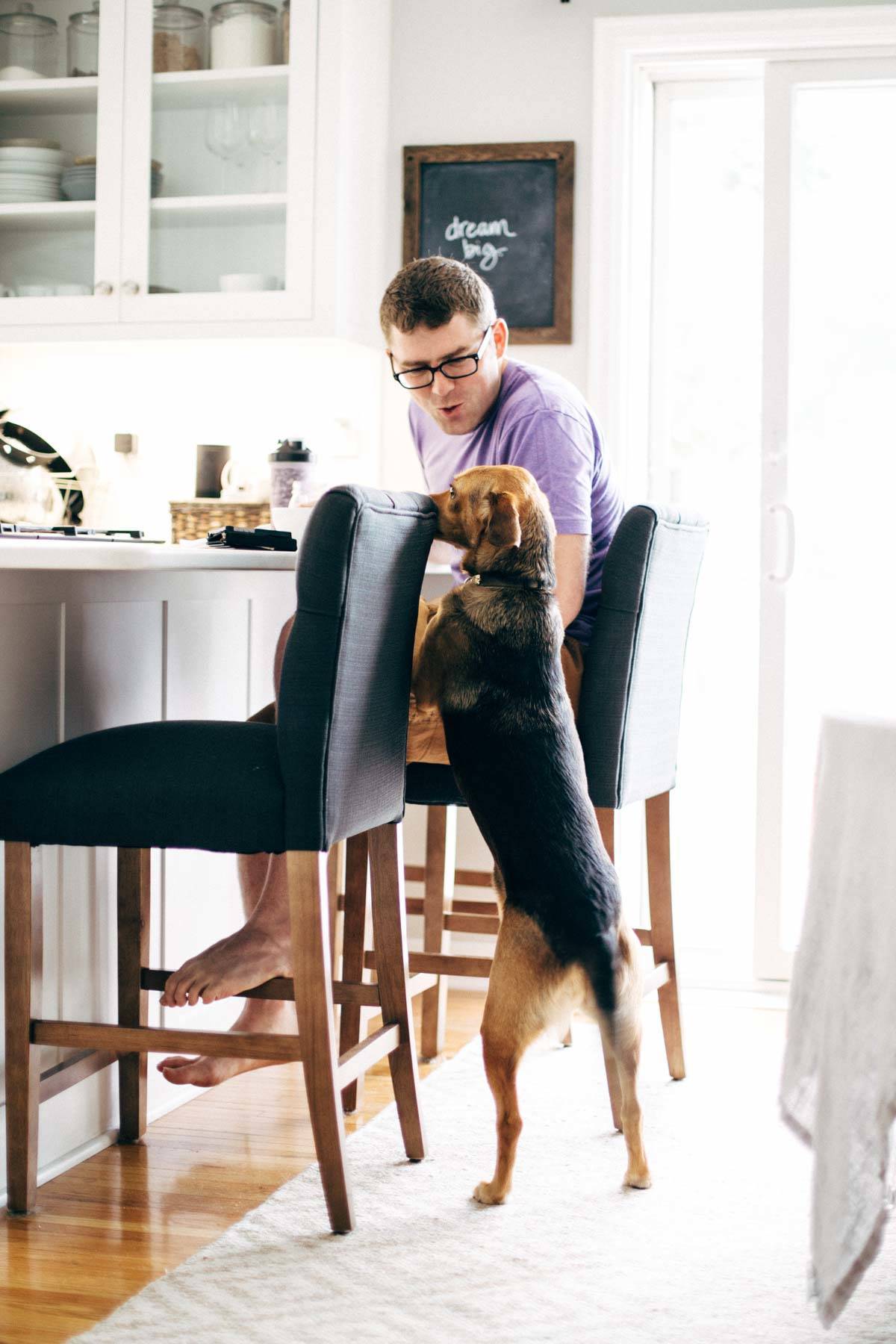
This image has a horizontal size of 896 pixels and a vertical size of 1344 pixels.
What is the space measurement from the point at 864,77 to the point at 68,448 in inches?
85.3

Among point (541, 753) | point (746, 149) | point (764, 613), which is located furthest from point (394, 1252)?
point (746, 149)

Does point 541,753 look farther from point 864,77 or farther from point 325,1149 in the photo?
point 864,77

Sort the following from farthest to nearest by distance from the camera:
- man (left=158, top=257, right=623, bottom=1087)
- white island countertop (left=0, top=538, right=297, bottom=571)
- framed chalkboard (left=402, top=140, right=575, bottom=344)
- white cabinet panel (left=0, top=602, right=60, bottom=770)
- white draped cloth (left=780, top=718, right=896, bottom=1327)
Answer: framed chalkboard (left=402, top=140, right=575, bottom=344)
man (left=158, top=257, right=623, bottom=1087)
white cabinet panel (left=0, top=602, right=60, bottom=770)
white island countertop (left=0, top=538, right=297, bottom=571)
white draped cloth (left=780, top=718, right=896, bottom=1327)

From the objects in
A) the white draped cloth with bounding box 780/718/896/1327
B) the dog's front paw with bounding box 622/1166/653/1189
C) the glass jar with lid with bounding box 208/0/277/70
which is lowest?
the dog's front paw with bounding box 622/1166/653/1189

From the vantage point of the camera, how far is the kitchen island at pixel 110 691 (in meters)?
1.99

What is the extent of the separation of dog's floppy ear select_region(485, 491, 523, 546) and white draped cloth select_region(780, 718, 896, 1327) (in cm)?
71

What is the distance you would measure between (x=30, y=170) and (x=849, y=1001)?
3.08 metres

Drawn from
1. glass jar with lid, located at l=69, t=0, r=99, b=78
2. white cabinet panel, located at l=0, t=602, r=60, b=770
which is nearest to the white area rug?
white cabinet panel, located at l=0, t=602, r=60, b=770

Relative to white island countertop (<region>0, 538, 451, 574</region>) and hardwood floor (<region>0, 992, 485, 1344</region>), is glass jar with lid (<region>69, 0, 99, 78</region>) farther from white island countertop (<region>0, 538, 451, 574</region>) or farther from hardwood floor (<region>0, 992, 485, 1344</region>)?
hardwood floor (<region>0, 992, 485, 1344</region>)

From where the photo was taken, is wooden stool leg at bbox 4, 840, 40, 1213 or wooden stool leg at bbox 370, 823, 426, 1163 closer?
wooden stool leg at bbox 4, 840, 40, 1213

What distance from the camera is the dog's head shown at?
195 cm

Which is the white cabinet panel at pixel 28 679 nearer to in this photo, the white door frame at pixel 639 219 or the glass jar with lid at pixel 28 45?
the white door frame at pixel 639 219

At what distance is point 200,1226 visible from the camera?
1957 mm

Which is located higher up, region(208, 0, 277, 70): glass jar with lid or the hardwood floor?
region(208, 0, 277, 70): glass jar with lid
